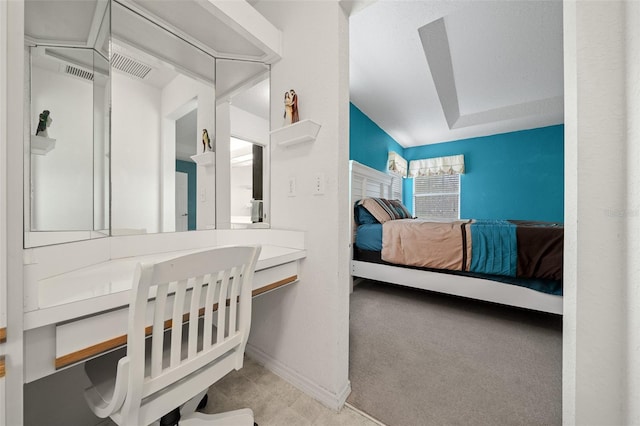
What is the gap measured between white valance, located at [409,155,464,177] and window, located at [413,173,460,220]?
140 millimetres

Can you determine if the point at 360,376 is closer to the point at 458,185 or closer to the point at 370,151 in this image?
the point at 370,151

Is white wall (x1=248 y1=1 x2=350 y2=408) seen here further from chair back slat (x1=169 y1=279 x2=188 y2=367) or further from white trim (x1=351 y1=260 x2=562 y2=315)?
white trim (x1=351 y1=260 x2=562 y2=315)

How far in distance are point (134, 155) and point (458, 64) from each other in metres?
3.16

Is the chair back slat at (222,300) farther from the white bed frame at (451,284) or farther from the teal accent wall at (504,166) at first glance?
the teal accent wall at (504,166)

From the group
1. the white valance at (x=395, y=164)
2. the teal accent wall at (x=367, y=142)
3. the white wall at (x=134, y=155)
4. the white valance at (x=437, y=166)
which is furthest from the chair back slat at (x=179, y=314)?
the white valance at (x=437, y=166)

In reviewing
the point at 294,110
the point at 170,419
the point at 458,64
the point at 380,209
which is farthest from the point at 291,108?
the point at 458,64

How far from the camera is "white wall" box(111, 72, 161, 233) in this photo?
Answer: 1174 mm

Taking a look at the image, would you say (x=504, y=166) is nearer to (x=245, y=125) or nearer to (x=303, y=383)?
(x=245, y=125)

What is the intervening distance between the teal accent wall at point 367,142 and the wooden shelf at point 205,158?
2.31 metres

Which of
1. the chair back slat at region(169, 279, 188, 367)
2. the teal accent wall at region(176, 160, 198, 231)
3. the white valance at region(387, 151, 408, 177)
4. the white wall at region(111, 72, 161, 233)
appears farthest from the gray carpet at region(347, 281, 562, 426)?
the white valance at region(387, 151, 408, 177)

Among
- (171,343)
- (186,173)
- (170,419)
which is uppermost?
(186,173)

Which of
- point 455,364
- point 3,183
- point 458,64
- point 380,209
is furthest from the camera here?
point 380,209

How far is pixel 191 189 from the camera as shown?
57.9 inches

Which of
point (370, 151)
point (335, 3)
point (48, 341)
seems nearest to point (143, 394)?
point (48, 341)
